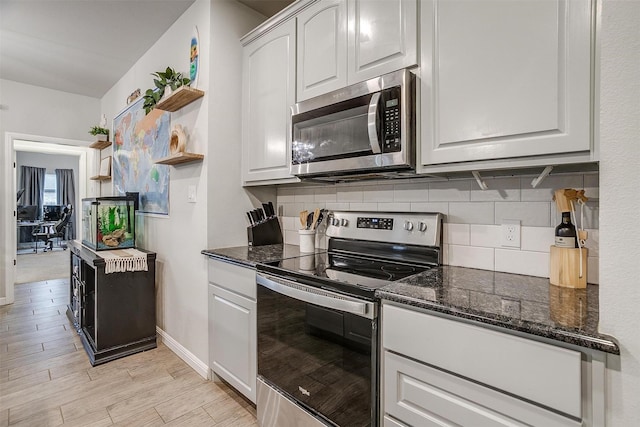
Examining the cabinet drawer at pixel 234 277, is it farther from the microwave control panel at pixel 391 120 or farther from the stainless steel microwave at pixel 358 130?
the microwave control panel at pixel 391 120

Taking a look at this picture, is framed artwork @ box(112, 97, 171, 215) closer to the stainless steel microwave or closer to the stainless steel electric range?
the stainless steel microwave

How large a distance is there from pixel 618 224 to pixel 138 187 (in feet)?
11.8

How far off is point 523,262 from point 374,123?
872 mm

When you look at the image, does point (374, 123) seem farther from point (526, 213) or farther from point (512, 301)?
point (512, 301)

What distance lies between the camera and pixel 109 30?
2.80 meters

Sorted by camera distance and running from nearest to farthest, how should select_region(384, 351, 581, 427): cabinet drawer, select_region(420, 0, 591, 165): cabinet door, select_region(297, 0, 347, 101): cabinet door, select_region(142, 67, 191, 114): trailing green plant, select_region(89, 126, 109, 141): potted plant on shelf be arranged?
select_region(384, 351, 581, 427): cabinet drawer < select_region(420, 0, 591, 165): cabinet door < select_region(297, 0, 347, 101): cabinet door < select_region(142, 67, 191, 114): trailing green plant < select_region(89, 126, 109, 141): potted plant on shelf

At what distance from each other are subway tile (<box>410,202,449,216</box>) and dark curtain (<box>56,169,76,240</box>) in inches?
431

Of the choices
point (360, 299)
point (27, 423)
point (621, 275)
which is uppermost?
point (621, 275)

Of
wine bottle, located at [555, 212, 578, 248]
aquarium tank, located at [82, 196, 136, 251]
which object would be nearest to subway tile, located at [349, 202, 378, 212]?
wine bottle, located at [555, 212, 578, 248]

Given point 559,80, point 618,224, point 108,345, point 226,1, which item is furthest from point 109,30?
point 618,224

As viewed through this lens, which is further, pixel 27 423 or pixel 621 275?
pixel 27 423

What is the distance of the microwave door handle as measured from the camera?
1443 millimetres

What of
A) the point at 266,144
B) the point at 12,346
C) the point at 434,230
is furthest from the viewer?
the point at 12,346

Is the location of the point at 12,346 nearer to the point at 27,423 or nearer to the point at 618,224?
the point at 27,423
